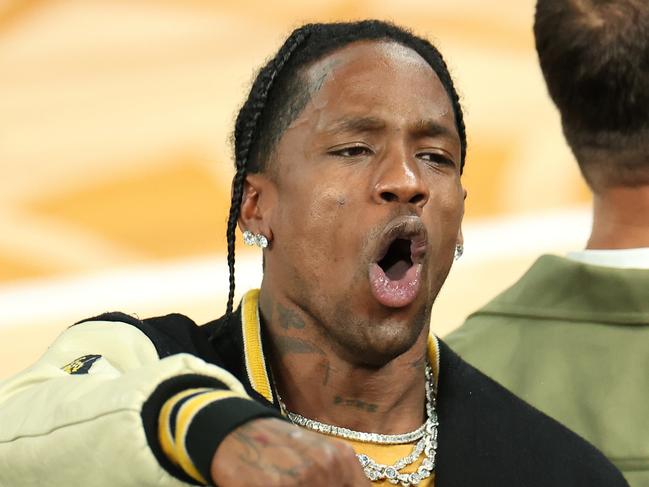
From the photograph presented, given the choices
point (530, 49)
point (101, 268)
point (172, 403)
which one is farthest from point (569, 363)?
point (530, 49)

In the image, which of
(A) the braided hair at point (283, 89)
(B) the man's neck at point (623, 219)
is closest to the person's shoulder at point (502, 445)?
(A) the braided hair at point (283, 89)

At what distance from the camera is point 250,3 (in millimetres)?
6703

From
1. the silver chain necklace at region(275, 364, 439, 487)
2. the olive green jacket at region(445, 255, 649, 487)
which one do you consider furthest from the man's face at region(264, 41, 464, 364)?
the olive green jacket at region(445, 255, 649, 487)

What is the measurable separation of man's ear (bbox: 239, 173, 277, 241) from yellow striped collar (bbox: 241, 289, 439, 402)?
141mm

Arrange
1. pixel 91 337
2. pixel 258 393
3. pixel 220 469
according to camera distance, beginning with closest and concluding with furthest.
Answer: pixel 220 469, pixel 91 337, pixel 258 393

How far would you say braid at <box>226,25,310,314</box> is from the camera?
2.72m

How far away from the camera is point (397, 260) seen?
8.54ft

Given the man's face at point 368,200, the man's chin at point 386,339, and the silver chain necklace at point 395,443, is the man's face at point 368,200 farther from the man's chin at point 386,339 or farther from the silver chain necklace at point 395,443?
the silver chain necklace at point 395,443

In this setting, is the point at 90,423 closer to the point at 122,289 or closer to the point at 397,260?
the point at 397,260

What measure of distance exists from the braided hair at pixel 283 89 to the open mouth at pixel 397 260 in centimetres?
27

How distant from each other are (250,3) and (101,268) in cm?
152

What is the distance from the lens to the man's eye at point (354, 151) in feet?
8.49

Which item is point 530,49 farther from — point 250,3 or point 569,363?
point 569,363

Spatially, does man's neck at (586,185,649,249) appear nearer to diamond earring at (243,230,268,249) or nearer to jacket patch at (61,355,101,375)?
diamond earring at (243,230,268,249)
